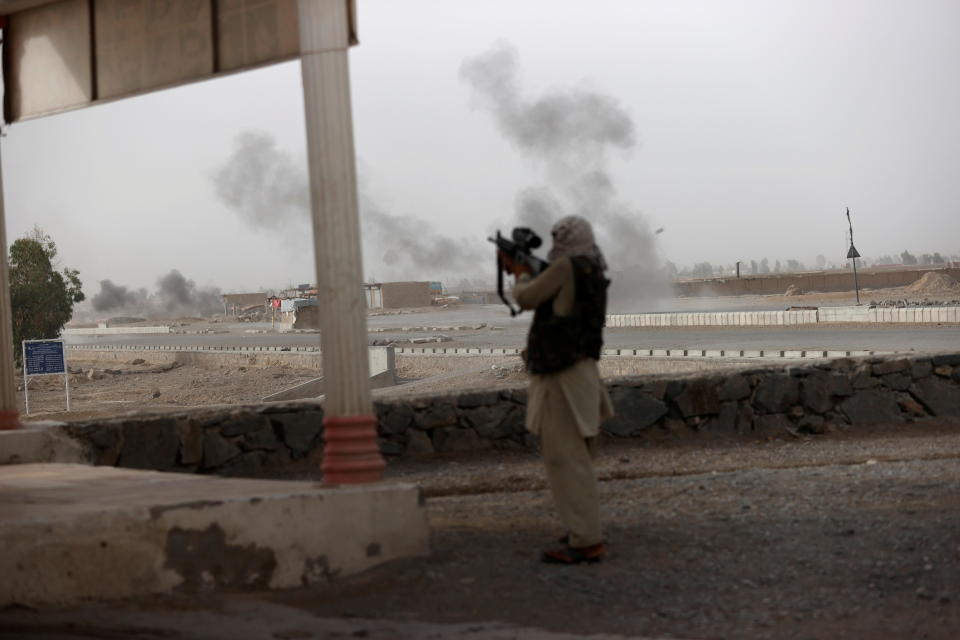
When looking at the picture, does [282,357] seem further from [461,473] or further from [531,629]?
[531,629]

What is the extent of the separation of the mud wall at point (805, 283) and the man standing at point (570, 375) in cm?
6388

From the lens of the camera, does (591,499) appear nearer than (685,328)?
Yes

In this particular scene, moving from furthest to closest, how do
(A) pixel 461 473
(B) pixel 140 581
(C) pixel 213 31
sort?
1. (A) pixel 461 473
2. (C) pixel 213 31
3. (B) pixel 140 581

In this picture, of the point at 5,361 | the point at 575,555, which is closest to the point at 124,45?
the point at 5,361

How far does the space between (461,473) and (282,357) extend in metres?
26.6

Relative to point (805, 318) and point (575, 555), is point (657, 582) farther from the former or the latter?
point (805, 318)

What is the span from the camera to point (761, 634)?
4887 millimetres

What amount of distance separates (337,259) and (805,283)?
67.2 m

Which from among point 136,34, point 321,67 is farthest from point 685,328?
point 321,67

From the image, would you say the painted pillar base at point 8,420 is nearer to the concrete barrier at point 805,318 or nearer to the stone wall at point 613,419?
the stone wall at point 613,419

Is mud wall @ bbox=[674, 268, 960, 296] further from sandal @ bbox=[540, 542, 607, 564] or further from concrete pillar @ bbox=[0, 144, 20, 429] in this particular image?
sandal @ bbox=[540, 542, 607, 564]

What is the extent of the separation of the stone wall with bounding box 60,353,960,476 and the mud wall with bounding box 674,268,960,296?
2271 inches

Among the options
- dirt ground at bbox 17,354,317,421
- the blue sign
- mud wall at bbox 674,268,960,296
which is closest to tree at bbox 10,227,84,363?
dirt ground at bbox 17,354,317,421

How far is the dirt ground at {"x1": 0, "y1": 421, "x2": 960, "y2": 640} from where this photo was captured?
16.2 ft
